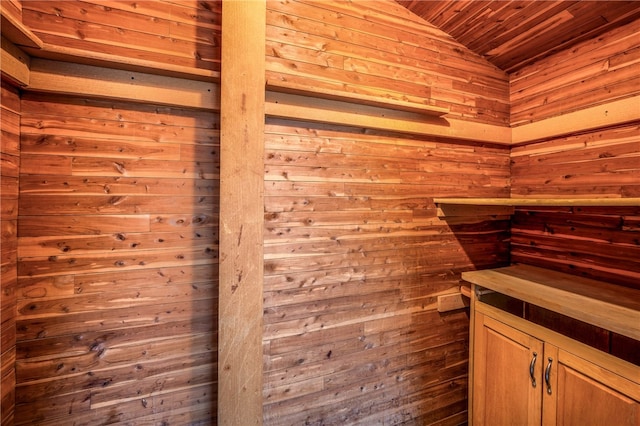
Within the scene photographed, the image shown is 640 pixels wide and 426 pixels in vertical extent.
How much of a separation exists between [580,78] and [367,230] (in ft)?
5.36

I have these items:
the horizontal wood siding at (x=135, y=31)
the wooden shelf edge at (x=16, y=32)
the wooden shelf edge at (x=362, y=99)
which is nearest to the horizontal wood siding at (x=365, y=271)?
the wooden shelf edge at (x=362, y=99)

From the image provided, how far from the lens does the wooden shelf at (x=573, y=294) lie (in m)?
1.14

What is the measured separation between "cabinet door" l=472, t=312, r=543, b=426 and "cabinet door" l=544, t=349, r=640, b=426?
0.24ft

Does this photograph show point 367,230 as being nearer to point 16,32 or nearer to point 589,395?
point 589,395

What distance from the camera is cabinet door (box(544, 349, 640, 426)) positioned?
105 centimetres

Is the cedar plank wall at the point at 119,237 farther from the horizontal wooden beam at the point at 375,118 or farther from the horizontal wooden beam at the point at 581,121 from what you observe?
the horizontal wooden beam at the point at 581,121

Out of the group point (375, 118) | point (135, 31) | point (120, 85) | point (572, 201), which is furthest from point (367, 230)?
point (135, 31)

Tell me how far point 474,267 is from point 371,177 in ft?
3.52

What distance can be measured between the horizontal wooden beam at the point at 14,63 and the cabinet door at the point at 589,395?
2.52m

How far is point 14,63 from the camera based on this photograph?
1.08m

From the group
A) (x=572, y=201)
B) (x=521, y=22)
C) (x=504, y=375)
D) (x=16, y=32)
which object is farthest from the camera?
(x=521, y=22)

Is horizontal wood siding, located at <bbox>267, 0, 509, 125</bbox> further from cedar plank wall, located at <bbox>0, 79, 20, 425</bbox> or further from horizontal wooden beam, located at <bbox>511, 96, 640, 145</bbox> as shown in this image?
cedar plank wall, located at <bbox>0, 79, 20, 425</bbox>

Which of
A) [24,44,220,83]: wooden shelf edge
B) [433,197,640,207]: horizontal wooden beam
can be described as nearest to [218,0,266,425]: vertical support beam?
[24,44,220,83]: wooden shelf edge

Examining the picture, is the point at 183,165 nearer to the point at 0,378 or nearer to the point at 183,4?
the point at 183,4
